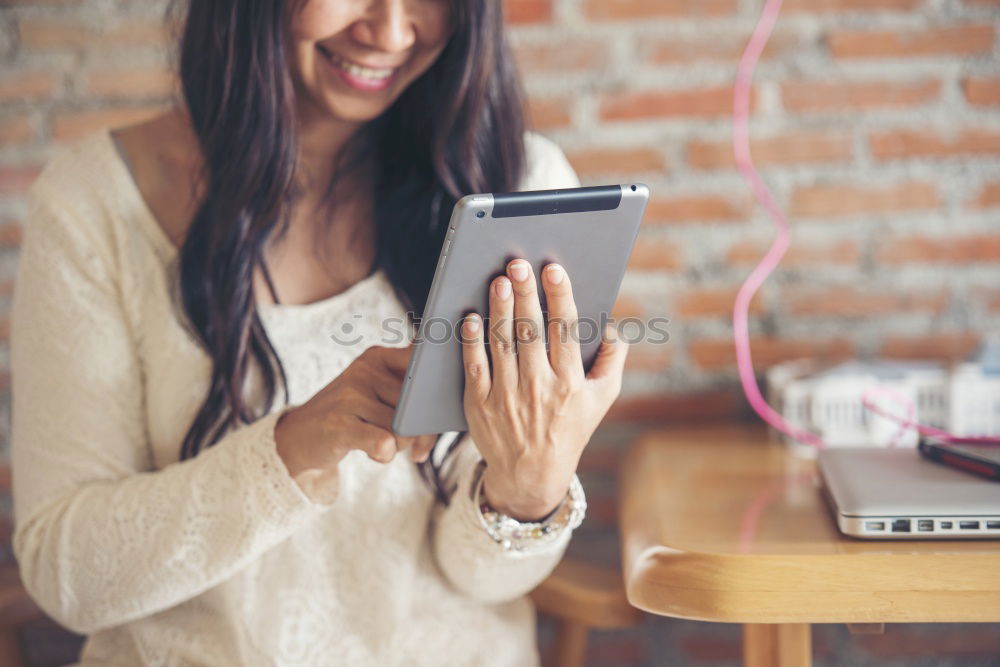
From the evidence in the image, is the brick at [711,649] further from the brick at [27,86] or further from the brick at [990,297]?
the brick at [27,86]

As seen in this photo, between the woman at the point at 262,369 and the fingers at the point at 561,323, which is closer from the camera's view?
the fingers at the point at 561,323

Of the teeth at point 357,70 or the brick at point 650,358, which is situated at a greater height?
the teeth at point 357,70

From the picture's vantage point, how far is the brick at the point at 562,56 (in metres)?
1.29

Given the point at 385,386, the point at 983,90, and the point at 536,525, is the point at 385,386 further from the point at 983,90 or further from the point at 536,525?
the point at 983,90

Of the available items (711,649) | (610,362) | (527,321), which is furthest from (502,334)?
(711,649)

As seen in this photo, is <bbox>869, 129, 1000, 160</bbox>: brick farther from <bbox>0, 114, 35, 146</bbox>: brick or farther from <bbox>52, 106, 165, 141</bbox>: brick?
<bbox>0, 114, 35, 146</bbox>: brick

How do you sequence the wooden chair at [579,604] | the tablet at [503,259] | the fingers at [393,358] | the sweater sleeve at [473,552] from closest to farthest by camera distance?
the tablet at [503,259], the fingers at [393,358], the sweater sleeve at [473,552], the wooden chair at [579,604]

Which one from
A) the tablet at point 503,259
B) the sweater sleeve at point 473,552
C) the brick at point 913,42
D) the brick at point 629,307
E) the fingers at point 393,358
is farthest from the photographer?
the brick at point 629,307

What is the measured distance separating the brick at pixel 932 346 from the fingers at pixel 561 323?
2.37 ft

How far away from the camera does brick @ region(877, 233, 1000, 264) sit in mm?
1300

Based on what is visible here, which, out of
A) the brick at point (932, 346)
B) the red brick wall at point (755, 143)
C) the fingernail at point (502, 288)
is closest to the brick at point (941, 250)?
the red brick wall at point (755, 143)

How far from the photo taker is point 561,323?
30.8 inches

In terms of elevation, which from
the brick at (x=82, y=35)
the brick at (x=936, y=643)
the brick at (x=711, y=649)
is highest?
the brick at (x=82, y=35)

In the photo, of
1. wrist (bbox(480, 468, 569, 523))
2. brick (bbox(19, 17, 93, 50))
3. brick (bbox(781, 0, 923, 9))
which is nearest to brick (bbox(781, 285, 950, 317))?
brick (bbox(781, 0, 923, 9))
